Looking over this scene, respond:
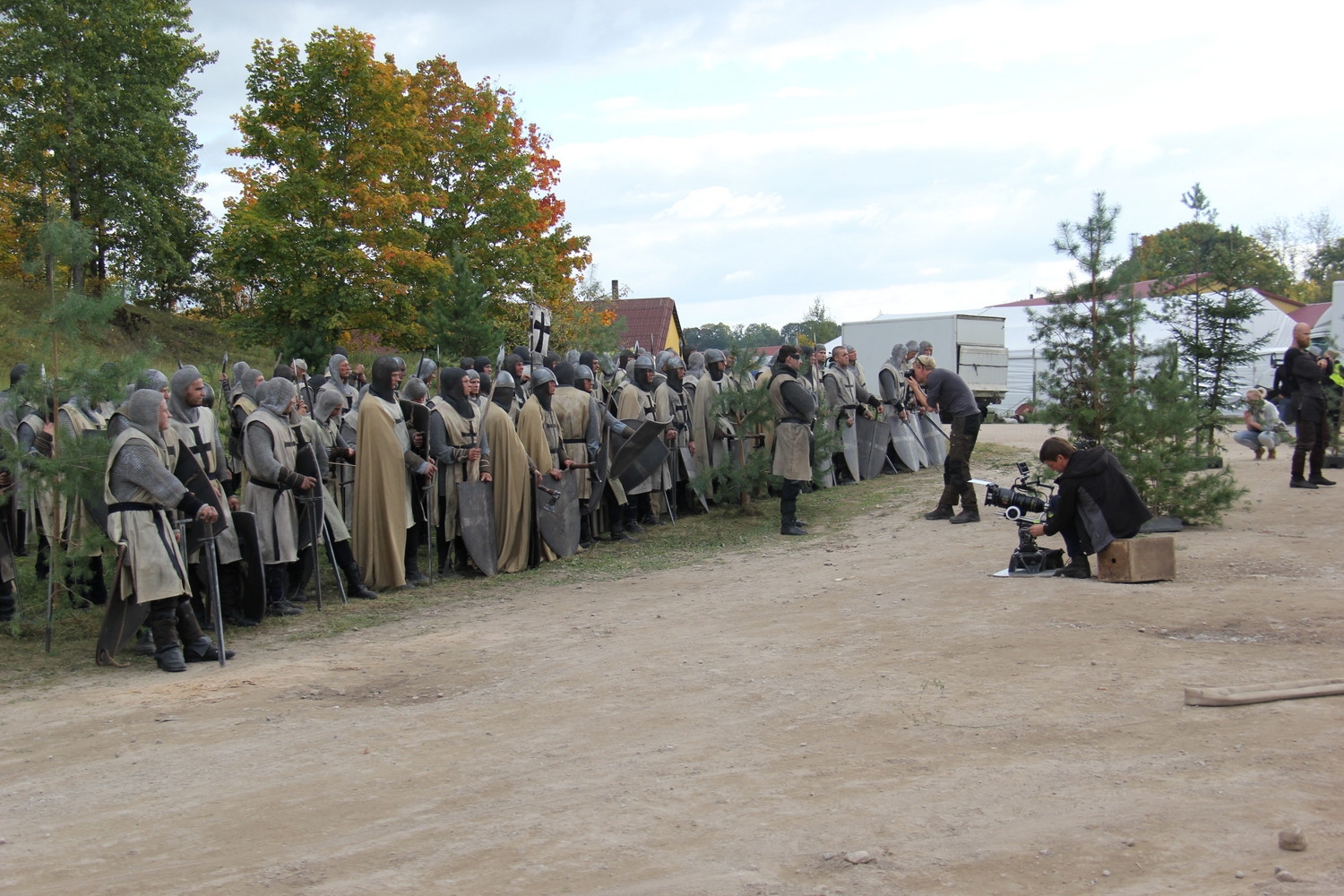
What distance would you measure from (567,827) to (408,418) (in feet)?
21.6

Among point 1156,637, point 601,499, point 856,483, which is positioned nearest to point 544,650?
point 1156,637

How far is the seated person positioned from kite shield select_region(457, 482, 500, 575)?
40.4ft

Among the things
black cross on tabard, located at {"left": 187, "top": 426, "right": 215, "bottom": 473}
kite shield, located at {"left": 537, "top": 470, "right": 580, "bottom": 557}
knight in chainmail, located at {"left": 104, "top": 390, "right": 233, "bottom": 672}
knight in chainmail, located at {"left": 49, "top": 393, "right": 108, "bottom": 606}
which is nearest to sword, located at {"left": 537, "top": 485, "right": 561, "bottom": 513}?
kite shield, located at {"left": 537, "top": 470, "right": 580, "bottom": 557}

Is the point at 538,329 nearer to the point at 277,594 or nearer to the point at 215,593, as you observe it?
the point at 277,594

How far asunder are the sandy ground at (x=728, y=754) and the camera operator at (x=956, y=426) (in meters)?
3.52

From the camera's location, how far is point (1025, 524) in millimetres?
8867

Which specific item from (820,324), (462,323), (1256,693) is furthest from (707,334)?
(1256,693)

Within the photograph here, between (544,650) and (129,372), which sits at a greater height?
(129,372)

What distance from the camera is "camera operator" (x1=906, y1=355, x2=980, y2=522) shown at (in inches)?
467

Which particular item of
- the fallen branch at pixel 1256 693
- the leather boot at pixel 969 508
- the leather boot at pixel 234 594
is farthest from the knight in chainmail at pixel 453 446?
the fallen branch at pixel 1256 693

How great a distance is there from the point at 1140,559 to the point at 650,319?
51.8 meters

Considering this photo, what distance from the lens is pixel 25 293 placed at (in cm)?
2925

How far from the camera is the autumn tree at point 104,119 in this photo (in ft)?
98.8

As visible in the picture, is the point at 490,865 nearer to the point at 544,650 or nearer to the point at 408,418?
the point at 544,650
